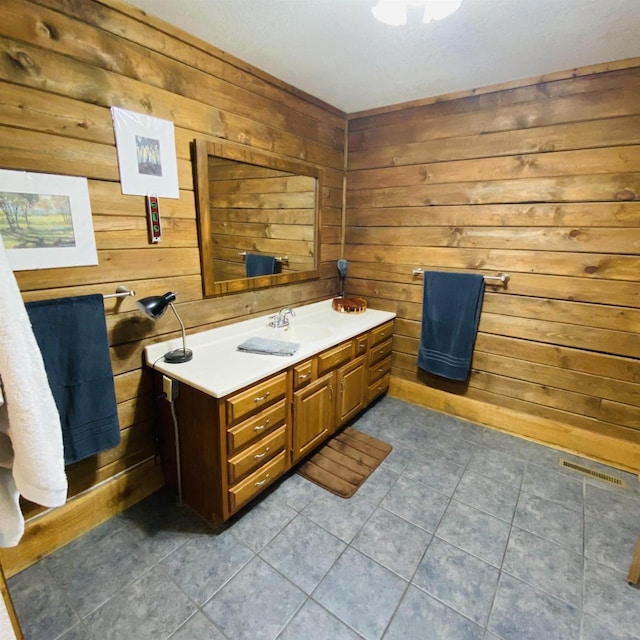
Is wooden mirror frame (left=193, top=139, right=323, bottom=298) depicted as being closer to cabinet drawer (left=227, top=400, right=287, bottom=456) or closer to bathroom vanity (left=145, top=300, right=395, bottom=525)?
bathroom vanity (left=145, top=300, right=395, bottom=525)

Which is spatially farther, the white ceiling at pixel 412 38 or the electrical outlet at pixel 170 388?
the electrical outlet at pixel 170 388

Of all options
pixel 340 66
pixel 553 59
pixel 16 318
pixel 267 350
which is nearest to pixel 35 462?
pixel 16 318

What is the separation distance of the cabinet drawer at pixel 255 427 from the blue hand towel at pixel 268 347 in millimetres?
256

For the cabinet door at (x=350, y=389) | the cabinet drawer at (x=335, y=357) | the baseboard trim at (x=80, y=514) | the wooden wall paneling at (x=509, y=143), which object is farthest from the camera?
the cabinet door at (x=350, y=389)

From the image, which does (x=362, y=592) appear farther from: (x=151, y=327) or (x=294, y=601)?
(x=151, y=327)

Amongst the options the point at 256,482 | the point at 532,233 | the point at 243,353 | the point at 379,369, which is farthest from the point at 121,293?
the point at 532,233

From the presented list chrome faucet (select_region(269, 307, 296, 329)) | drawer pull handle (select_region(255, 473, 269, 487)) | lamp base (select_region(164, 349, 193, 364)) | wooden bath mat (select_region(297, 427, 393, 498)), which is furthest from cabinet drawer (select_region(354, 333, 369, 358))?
lamp base (select_region(164, 349, 193, 364))

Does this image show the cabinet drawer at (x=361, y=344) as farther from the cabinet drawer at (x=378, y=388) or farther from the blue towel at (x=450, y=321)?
the blue towel at (x=450, y=321)

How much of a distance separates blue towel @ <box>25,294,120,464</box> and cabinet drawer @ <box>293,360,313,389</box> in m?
0.84

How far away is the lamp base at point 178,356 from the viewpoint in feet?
5.57

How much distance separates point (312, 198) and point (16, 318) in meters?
2.19

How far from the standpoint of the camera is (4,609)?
0.78 metres

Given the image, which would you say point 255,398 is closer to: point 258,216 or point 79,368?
point 79,368

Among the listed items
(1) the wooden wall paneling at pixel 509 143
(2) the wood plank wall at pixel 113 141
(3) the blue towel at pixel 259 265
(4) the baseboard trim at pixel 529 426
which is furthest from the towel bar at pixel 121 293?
(4) the baseboard trim at pixel 529 426
